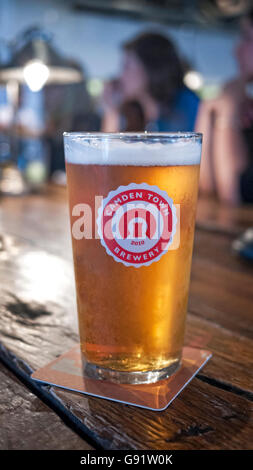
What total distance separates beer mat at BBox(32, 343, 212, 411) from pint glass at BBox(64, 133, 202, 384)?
0.03ft

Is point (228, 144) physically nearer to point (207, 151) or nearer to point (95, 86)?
point (207, 151)

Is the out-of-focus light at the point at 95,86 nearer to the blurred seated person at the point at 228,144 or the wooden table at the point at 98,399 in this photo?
the blurred seated person at the point at 228,144

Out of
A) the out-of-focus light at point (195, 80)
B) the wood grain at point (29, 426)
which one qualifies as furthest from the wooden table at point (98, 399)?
the out-of-focus light at point (195, 80)

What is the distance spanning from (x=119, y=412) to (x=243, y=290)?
1.59 ft

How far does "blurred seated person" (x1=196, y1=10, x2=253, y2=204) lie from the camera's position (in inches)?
94.2

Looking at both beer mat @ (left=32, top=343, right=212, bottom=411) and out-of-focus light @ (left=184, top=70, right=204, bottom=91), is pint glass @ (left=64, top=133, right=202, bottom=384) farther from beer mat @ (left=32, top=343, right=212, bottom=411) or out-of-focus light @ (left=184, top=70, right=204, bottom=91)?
out-of-focus light @ (left=184, top=70, right=204, bottom=91)

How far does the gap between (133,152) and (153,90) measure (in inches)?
138

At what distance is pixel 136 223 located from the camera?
473mm

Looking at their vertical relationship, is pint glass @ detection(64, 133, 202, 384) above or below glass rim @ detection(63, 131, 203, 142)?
below

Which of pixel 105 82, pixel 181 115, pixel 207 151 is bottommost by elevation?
pixel 207 151

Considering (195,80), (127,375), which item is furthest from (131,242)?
(195,80)

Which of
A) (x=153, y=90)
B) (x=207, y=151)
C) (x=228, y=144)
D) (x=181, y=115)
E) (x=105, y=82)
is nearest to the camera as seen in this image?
(x=228, y=144)

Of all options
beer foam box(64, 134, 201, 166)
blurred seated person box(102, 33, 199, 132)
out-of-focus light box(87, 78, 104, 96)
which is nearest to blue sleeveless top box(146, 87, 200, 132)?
blurred seated person box(102, 33, 199, 132)
